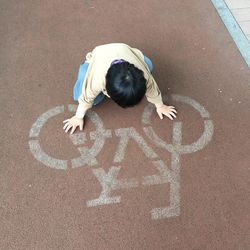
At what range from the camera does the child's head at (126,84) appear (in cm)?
140

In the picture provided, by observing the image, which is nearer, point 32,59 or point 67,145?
point 67,145

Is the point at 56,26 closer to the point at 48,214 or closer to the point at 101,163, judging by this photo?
the point at 101,163

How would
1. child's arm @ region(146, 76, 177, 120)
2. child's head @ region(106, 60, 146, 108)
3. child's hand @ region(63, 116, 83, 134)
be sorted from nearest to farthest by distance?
child's head @ region(106, 60, 146, 108) < child's arm @ region(146, 76, 177, 120) < child's hand @ region(63, 116, 83, 134)

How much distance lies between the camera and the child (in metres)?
1.41

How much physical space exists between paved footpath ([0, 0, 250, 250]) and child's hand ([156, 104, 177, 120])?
0.11ft

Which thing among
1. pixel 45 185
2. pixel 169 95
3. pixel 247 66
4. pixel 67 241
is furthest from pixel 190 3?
pixel 67 241

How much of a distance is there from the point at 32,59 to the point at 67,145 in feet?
2.10

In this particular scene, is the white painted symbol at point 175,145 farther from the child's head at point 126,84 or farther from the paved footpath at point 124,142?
the child's head at point 126,84

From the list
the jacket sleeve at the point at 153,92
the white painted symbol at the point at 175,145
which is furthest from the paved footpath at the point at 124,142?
the jacket sleeve at the point at 153,92

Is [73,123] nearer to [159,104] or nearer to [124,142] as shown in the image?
[124,142]

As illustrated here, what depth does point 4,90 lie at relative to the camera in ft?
6.50

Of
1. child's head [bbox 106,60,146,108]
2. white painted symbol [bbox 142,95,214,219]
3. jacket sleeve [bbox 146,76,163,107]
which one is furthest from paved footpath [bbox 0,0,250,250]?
child's head [bbox 106,60,146,108]

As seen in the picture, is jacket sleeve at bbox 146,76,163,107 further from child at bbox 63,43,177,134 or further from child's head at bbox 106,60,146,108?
child's head at bbox 106,60,146,108

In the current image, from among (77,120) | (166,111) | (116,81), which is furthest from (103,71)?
(166,111)
